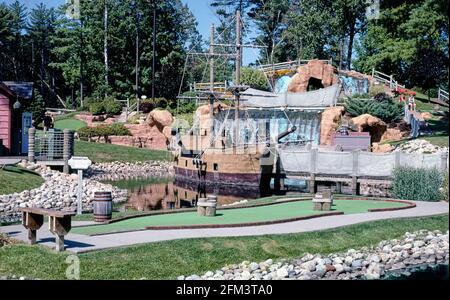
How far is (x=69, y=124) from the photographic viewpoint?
5244 centimetres

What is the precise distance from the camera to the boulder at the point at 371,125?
35.7 meters

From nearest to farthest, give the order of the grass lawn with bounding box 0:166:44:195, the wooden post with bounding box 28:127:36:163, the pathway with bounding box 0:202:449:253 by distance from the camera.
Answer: the pathway with bounding box 0:202:449:253 → the grass lawn with bounding box 0:166:44:195 → the wooden post with bounding box 28:127:36:163

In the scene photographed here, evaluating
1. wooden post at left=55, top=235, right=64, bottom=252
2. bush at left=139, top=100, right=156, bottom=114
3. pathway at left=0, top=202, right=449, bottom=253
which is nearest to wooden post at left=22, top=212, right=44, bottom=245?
pathway at left=0, top=202, right=449, bottom=253

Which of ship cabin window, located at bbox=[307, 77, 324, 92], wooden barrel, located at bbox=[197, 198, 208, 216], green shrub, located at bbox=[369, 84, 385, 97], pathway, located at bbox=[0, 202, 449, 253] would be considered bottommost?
pathway, located at bbox=[0, 202, 449, 253]

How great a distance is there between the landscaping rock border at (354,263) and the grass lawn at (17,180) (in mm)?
13394

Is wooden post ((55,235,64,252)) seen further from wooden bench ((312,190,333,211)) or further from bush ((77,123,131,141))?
bush ((77,123,131,141))

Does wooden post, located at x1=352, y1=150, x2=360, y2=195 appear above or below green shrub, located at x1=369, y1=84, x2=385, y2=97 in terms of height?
below

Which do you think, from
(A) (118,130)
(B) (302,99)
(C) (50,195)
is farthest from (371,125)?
(A) (118,130)

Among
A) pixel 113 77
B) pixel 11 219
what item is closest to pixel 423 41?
pixel 11 219

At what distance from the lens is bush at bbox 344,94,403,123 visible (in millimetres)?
36625

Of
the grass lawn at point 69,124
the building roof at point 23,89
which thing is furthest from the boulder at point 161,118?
the building roof at point 23,89

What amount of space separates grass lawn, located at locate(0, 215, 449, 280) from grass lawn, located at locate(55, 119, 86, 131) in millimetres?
41143
